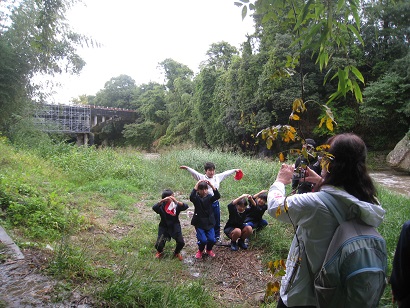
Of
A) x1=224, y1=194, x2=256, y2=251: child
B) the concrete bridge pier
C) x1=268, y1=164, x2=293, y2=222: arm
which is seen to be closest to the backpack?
x1=268, y1=164, x2=293, y2=222: arm

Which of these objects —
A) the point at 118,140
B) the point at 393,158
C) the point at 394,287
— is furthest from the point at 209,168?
the point at 118,140

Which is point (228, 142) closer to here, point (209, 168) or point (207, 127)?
Answer: point (207, 127)

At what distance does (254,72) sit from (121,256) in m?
16.7

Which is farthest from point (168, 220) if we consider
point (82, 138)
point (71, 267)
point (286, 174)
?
point (82, 138)

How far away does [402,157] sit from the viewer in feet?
42.9

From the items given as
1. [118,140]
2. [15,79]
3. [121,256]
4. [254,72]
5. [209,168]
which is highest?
[254,72]

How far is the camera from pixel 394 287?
1.40 metres

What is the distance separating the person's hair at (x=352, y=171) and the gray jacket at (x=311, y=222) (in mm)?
49

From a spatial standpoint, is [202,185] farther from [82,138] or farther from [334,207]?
[82,138]

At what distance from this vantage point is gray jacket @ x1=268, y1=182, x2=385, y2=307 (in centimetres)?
132

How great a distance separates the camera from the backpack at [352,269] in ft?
4.12

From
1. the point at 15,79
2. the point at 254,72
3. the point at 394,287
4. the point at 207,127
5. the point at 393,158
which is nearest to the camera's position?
the point at 394,287

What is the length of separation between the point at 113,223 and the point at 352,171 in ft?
15.3

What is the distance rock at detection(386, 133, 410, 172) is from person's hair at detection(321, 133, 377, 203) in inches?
538
